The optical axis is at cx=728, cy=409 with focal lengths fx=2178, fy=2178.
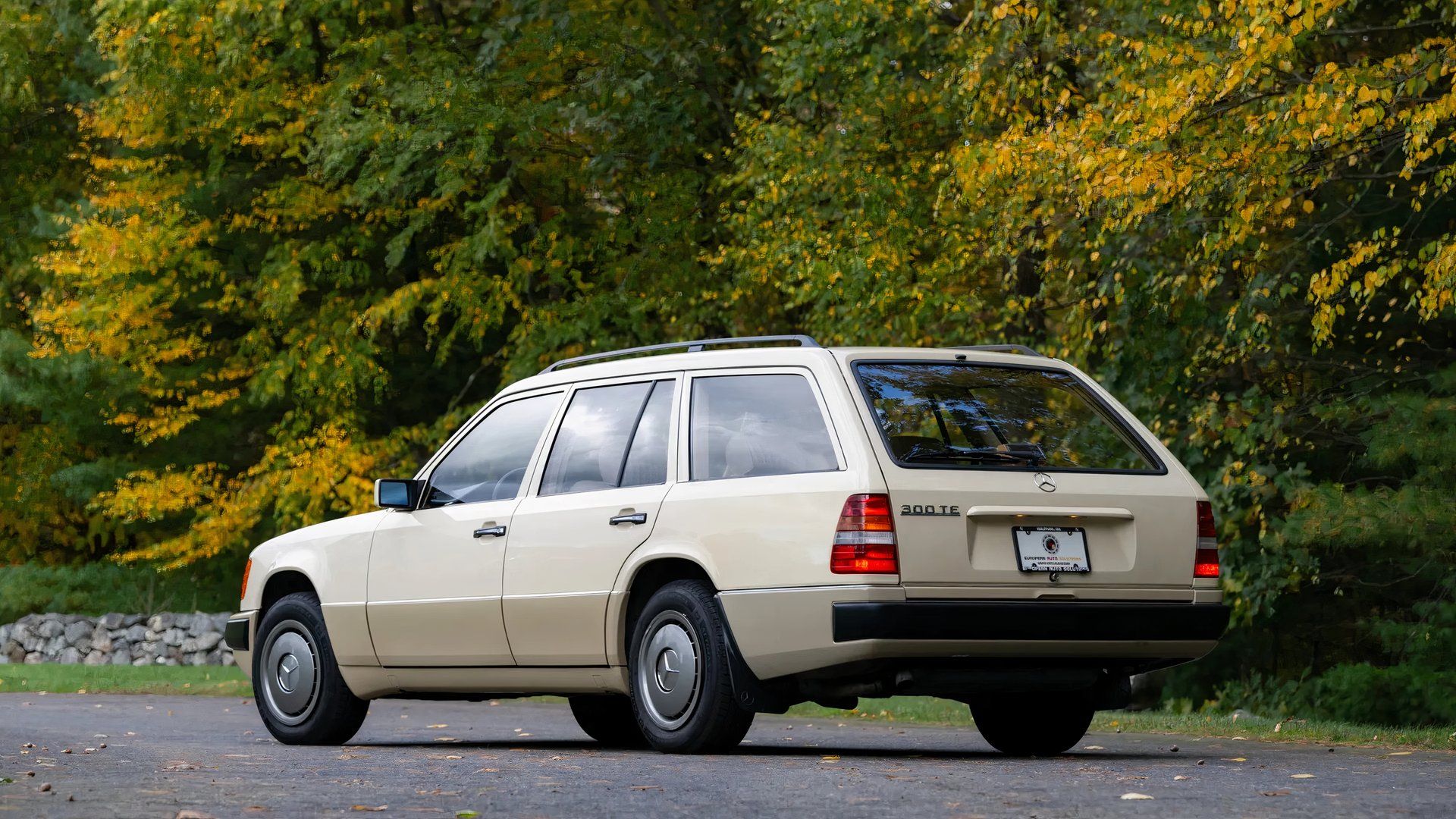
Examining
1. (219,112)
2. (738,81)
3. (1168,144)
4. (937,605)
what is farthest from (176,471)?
(937,605)

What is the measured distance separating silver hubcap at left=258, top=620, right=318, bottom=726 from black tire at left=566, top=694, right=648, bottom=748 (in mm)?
1314

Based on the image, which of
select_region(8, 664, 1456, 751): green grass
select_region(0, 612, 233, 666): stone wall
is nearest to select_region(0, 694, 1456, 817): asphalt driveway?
select_region(8, 664, 1456, 751): green grass

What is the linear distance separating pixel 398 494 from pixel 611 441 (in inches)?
50.8

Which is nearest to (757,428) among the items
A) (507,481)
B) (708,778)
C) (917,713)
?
(507,481)

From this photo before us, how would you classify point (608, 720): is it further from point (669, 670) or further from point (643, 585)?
point (669, 670)

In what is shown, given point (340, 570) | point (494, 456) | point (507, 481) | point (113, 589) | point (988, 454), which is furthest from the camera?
point (113, 589)

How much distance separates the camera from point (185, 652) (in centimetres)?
2997

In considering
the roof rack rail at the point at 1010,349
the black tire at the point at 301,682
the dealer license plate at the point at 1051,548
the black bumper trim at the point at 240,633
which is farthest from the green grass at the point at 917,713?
the black bumper trim at the point at 240,633

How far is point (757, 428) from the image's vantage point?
360 inches

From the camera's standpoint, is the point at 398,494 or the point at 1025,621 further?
the point at 398,494

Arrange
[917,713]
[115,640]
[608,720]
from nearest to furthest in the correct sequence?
1. [608,720]
2. [917,713]
3. [115,640]

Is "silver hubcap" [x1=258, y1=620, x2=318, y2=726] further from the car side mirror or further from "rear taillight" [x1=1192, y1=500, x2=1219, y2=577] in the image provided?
"rear taillight" [x1=1192, y1=500, x2=1219, y2=577]

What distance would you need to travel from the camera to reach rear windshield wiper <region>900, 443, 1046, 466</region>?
8.70 m

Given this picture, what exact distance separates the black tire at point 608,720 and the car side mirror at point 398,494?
132 centimetres
